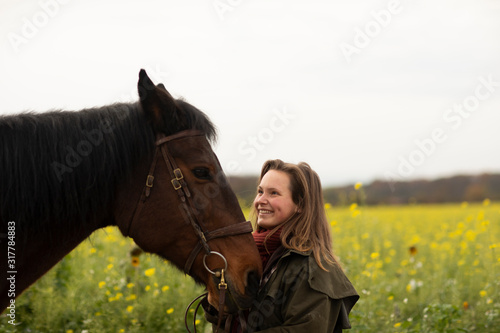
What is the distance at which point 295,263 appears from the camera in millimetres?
2547

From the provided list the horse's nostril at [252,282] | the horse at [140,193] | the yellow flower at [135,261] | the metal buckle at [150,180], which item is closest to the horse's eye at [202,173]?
the horse at [140,193]

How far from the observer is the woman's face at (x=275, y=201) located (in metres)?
2.81

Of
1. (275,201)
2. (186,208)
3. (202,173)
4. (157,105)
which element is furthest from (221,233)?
(157,105)

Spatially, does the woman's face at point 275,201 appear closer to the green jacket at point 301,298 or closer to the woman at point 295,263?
the woman at point 295,263

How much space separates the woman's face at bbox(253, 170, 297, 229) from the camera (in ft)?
9.23

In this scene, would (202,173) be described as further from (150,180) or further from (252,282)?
(252,282)

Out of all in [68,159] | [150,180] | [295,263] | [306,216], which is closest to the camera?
[68,159]

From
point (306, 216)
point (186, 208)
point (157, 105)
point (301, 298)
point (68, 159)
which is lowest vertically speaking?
point (301, 298)

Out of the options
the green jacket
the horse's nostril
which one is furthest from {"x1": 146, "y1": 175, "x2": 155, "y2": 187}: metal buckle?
the green jacket

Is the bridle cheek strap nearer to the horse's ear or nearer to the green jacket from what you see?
the green jacket

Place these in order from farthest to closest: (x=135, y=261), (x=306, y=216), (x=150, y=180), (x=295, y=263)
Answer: (x=135, y=261), (x=306, y=216), (x=295, y=263), (x=150, y=180)

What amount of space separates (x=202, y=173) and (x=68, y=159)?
2.14 feet

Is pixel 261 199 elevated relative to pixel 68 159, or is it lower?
lower

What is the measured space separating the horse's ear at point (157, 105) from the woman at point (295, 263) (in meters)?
0.80
